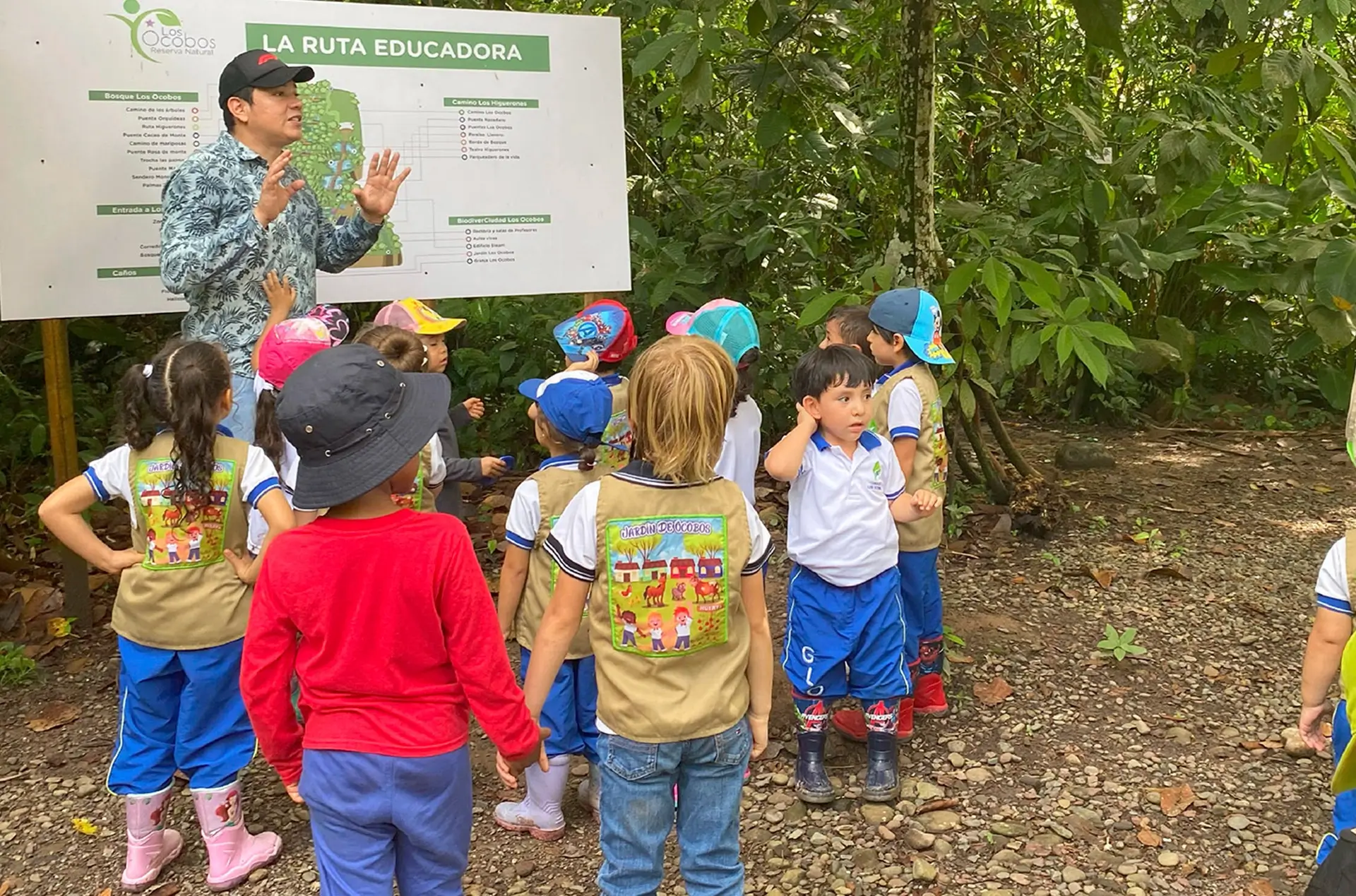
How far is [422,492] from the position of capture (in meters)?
3.56

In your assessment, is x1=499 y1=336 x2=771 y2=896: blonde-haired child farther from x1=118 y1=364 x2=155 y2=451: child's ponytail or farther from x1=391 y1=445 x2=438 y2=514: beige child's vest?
x1=118 y1=364 x2=155 y2=451: child's ponytail

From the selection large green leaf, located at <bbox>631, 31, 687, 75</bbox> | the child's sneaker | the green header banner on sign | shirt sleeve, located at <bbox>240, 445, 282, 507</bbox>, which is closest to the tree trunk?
large green leaf, located at <bbox>631, 31, 687, 75</bbox>

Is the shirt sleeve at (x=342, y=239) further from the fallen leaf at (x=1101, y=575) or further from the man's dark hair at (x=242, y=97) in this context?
the fallen leaf at (x=1101, y=575)

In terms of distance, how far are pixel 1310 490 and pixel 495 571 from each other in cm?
463

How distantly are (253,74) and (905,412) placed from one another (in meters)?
2.30

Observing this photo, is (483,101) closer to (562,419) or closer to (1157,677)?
(562,419)

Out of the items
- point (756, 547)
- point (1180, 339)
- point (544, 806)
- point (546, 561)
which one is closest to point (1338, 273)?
point (1180, 339)

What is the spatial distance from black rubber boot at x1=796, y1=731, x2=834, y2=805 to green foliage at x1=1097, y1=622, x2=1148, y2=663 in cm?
156

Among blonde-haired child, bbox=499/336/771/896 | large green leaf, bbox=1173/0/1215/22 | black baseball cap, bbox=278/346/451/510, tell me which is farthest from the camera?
large green leaf, bbox=1173/0/1215/22

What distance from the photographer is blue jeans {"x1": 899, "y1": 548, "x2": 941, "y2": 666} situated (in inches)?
152

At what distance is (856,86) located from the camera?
21.3 ft

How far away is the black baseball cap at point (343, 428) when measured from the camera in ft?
7.04

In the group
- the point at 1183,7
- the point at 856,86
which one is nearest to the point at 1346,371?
the point at 856,86

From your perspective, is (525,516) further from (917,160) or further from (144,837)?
(917,160)
